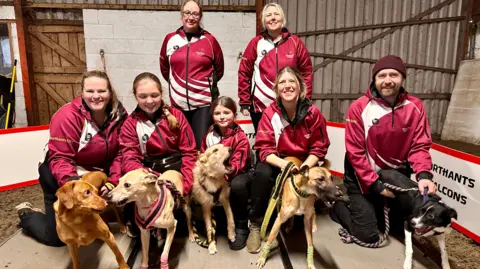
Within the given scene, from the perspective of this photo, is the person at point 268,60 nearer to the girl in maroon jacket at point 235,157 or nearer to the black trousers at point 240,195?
the girl in maroon jacket at point 235,157

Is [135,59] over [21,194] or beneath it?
over

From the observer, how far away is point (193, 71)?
3.20 meters

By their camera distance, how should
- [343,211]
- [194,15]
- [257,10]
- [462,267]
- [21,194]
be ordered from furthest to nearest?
[257,10] → [21,194] → [194,15] → [343,211] → [462,267]

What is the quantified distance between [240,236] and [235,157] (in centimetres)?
65

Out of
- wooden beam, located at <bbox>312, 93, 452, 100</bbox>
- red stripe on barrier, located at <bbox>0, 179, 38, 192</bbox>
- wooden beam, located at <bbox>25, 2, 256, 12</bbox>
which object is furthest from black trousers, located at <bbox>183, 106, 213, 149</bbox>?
wooden beam, located at <bbox>312, 93, 452, 100</bbox>

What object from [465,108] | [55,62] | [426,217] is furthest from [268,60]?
[55,62]

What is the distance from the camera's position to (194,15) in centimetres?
313

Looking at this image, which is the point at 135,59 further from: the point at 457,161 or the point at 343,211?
the point at 457,161

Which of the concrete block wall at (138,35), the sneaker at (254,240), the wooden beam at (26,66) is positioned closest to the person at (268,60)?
the sneaker at (254,240)

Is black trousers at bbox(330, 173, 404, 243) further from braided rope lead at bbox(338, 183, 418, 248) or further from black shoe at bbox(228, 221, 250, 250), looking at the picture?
black shoe at bbox(228, 221, 250, 250)

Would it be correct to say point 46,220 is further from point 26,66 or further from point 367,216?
point 26,66

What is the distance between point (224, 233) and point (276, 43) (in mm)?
1878

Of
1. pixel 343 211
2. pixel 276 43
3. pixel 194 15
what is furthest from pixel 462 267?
pixel 194 15

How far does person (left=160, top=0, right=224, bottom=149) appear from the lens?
3197mm
